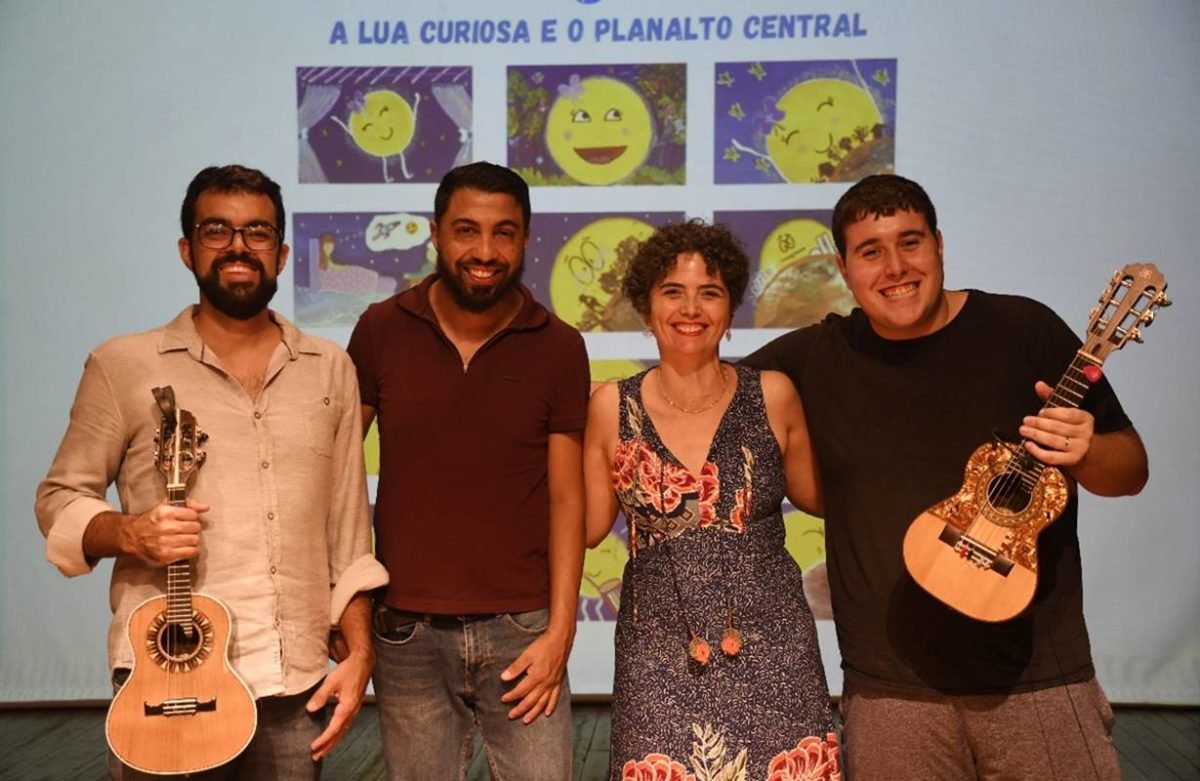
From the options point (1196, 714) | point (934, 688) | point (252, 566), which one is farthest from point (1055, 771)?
point (1196, 714)

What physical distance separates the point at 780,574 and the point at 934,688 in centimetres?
37

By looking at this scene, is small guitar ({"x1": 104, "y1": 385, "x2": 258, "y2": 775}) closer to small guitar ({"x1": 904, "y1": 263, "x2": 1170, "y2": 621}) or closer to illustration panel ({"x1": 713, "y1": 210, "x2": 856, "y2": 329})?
small guitar ({"x1": 904, "y1": 263, "x2": 1170, "y2": 621})

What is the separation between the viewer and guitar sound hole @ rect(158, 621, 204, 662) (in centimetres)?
194

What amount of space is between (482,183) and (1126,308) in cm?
129

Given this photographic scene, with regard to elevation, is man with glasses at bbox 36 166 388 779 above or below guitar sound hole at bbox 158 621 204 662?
above

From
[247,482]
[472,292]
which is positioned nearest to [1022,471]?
[472,292]

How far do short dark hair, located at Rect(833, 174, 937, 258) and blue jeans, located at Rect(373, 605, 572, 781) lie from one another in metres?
1.08

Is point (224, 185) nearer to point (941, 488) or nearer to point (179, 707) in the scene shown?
point (179, 707)

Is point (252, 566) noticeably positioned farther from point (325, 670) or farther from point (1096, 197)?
point (1096, 197)

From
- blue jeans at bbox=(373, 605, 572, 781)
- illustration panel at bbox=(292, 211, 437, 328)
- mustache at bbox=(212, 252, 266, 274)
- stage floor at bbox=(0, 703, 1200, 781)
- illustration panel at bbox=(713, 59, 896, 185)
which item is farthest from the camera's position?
illustration panel at bbox=(292, 211, 437, 328)

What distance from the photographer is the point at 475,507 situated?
2.29 metres

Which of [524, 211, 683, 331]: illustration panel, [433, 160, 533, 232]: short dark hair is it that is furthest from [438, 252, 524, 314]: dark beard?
[524, 211, 683, 331]: illustration panel

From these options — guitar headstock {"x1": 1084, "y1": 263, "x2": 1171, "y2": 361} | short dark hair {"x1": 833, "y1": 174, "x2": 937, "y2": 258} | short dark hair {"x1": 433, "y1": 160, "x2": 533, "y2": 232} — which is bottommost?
guitar headstock {"x1": 1084, "y1": 263, "x2": 1171, "y2": 361}

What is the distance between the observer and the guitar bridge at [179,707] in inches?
75.8
